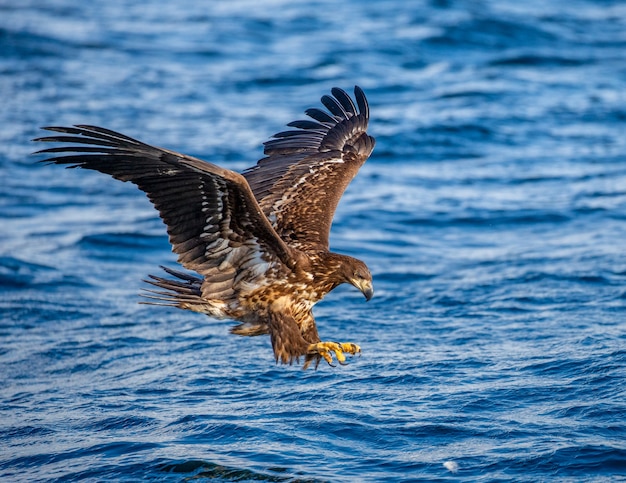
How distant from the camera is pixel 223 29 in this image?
804 inches

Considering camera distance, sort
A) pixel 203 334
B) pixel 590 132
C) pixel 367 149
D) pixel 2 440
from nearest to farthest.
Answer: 1. pixel 2 440
2. pixel 367 149
3. pixel 203 334
4. pixel 590 132

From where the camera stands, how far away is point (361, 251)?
37.2 ft

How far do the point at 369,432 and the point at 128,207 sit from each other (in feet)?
21.5

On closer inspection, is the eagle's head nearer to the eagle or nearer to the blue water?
the eagle

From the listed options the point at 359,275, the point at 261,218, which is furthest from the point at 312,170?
the point at 261,218

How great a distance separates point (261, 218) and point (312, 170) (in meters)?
1.76

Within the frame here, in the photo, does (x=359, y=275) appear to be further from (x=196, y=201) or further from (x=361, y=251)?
(x=361, y=251)

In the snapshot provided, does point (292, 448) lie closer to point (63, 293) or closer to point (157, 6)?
point (63, 293)

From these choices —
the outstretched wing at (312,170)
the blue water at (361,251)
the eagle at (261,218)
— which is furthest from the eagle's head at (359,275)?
the blue water at (361,251)

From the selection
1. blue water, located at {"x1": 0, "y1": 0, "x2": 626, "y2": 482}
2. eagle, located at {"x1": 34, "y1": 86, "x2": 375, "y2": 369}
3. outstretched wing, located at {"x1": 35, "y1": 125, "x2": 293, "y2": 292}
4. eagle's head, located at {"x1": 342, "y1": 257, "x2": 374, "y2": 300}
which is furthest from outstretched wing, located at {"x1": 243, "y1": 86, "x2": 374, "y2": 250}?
blue water, located at {"x1": 0, "y1": 0, "x2": 626, "y2": 482}

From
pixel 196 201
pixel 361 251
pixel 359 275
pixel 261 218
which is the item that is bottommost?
pixel 361 251

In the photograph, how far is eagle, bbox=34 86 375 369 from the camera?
595cm

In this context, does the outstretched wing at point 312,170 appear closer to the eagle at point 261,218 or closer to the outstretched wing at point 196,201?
the eagle at point 261,218

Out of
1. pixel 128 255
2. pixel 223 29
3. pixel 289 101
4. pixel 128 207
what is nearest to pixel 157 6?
pixel 223 29
